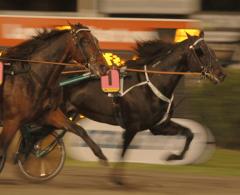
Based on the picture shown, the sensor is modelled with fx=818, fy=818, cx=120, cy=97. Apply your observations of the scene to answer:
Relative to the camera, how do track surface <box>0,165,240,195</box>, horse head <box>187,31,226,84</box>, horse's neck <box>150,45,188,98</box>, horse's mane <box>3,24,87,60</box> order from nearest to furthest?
track surface <box>0,165,240,195</box>
horse's mane <box>3,24,87,60</box>
horse's neck <box>150,45,188,98</box>
horse head <box>187,31,226,84</box>

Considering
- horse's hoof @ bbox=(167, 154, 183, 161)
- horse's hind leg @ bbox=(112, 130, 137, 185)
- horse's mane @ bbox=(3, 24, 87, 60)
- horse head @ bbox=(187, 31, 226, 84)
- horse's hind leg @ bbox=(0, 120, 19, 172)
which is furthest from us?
horse's hoof @ bbox=(167, 154, 183, 161)

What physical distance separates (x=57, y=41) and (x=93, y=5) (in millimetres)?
8862

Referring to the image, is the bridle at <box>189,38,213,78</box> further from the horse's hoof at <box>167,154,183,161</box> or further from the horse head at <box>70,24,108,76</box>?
→ the horse head at <box>70,24,108,76</box>

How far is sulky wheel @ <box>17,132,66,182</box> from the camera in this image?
9.81 meters

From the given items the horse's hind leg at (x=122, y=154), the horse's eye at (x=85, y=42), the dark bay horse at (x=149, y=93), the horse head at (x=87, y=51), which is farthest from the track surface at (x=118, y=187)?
the horse's eye at (x=85, y=42)

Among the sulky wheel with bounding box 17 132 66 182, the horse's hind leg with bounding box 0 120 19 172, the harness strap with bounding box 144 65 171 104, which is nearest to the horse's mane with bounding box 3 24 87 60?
the horse's hind leg with bounding box 0 120 19 172

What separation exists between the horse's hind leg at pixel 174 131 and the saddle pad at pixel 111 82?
722 mm

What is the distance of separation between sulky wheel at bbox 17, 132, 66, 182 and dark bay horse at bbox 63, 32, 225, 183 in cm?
73

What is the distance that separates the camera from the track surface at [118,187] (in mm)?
9250

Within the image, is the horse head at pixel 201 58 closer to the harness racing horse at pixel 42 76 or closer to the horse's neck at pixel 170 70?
the horse's neck at pixel 170 70

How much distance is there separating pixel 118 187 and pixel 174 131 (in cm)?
127

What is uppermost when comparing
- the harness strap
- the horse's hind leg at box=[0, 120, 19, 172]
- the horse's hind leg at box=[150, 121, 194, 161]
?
the harness strap

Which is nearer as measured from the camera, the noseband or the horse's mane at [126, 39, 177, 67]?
the noseband

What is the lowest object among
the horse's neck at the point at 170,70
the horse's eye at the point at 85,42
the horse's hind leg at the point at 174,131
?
the horse's hind leg at the point at 174,131
